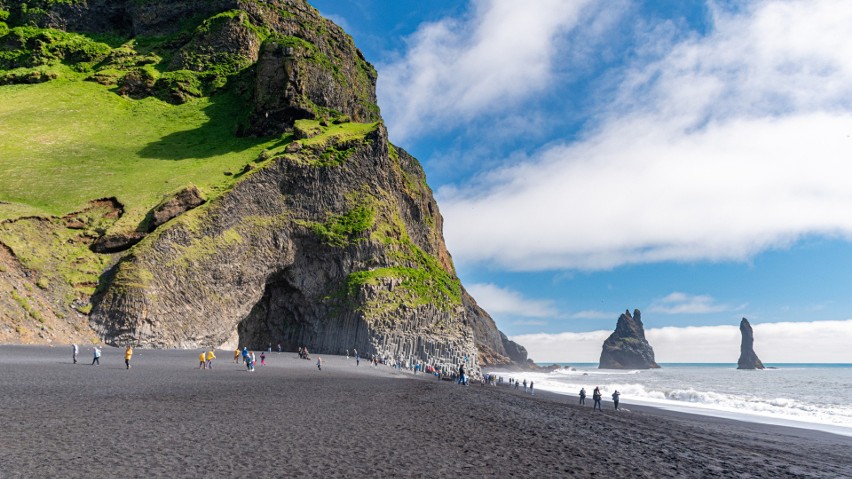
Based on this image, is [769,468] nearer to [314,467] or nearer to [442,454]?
[442,454]

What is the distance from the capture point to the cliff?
47188 mm

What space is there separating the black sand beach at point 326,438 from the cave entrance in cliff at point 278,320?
124ft

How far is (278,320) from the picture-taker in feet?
219

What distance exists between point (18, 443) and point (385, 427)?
1006 centimetres

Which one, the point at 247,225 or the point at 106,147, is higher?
the point at 106,147

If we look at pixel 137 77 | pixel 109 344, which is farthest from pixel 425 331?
pixel 137 77

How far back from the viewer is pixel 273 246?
62031mm

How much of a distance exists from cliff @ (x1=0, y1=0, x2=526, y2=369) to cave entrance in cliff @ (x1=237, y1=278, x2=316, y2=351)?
0.64ft

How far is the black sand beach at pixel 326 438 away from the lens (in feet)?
34.9

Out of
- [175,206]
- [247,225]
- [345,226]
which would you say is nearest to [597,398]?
[345,226]

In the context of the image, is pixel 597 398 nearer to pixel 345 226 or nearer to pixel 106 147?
pixel 345 226

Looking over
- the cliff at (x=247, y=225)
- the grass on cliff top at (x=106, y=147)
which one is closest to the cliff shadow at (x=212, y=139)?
the grass on cliff top at (x=106, y=147)

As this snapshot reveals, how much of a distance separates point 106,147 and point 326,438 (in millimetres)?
77279

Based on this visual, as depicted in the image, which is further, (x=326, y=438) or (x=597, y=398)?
(x=597, y=398)
